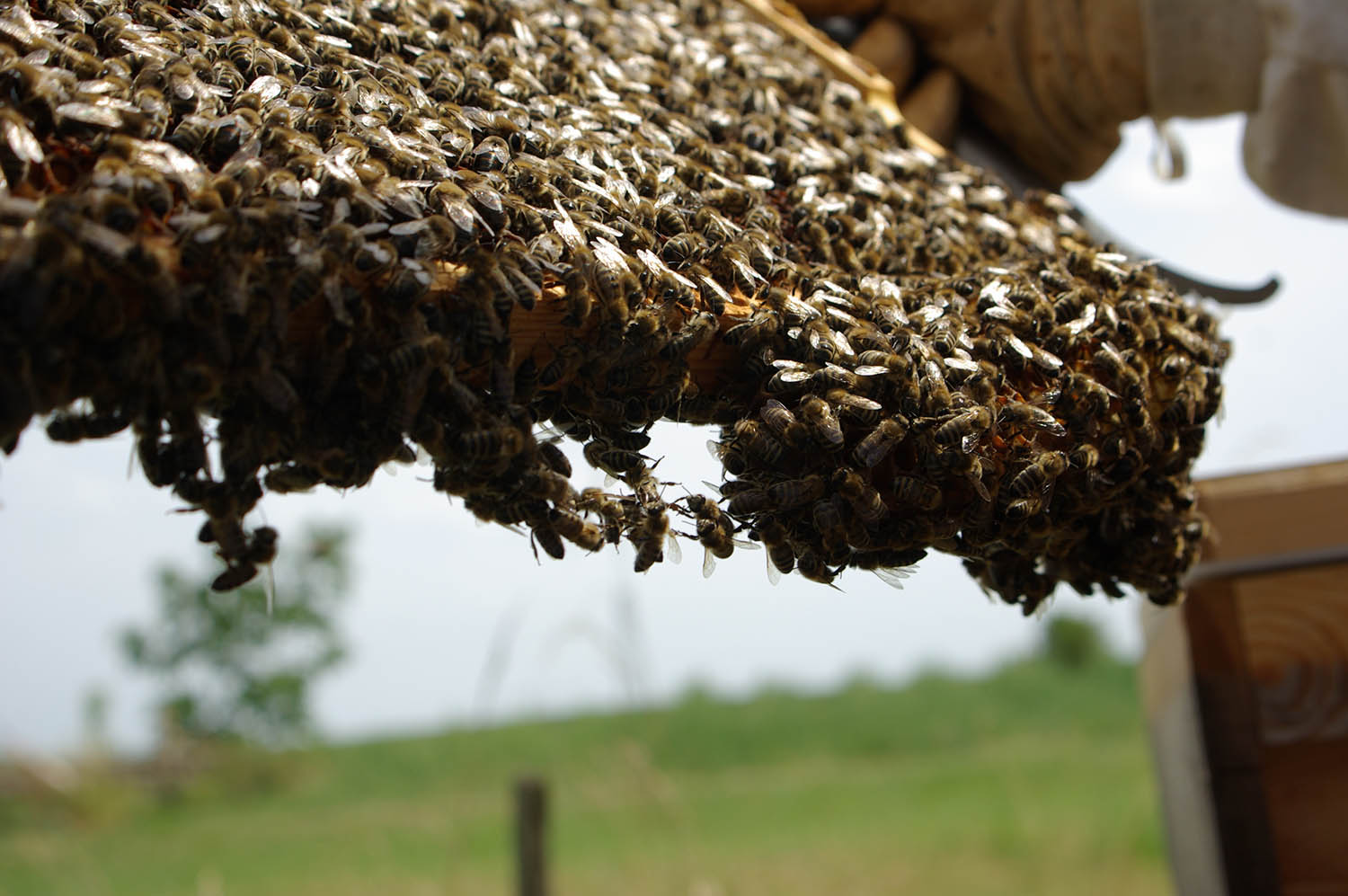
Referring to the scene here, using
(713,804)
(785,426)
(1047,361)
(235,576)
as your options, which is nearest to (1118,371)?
(1047,361)

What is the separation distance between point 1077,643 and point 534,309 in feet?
108

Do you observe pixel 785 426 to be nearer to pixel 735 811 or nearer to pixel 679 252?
pixel 679 252

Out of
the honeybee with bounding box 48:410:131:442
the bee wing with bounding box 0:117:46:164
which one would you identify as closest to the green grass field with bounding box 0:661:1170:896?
the honeybee with bounding box 48:410:131:442

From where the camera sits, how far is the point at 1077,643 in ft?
102

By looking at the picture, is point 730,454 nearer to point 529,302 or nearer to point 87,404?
point 529,302

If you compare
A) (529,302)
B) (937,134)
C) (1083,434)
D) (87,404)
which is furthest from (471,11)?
(937,134)

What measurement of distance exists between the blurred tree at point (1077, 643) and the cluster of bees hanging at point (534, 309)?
31.0 metres

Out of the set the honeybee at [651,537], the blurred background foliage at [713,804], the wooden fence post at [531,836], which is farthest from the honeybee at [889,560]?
the wooden fence post at [531,836]

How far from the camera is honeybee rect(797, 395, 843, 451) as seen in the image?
1850 millimetres

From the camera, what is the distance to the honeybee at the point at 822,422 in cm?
185

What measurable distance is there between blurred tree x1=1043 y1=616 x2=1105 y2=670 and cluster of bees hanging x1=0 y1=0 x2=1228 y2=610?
102ft

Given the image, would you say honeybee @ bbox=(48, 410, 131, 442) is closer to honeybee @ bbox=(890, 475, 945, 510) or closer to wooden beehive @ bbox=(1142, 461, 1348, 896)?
honeybee @ bbox=(890, 475, 945, 510)

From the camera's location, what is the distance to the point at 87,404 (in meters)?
1.56

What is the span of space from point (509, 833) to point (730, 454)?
21.9 m
